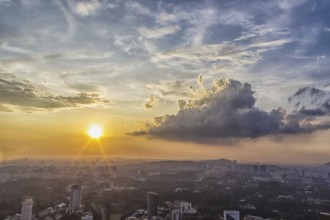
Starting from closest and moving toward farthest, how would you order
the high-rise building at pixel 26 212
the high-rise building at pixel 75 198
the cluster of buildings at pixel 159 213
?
1. the cluster of buildings at pixel 159 213
2. the high-rise building at pixel 26 212
3. the high-rise building at pixel 75 198

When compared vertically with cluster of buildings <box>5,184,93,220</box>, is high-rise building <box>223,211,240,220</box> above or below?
above

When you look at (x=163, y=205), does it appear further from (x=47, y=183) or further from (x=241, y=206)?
(x=47, y=183)

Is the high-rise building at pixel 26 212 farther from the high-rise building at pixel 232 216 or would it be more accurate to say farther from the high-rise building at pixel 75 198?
the high-rise building at pixel 232 216

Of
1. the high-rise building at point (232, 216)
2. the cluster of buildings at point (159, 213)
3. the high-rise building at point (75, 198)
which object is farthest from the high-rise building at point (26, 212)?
the high-rise building at point (232, 216)

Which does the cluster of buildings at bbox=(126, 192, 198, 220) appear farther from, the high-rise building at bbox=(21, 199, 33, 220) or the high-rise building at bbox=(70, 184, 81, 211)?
the high-rise building at bbox=(21, 199, 33, 220)

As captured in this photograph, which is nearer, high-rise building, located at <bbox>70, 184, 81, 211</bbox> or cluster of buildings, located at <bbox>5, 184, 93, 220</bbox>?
cluster of buildings, located at <bbox>5, 184, 93, 220</bbox>

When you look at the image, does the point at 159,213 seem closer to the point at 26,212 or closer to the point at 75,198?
the point at 75,198

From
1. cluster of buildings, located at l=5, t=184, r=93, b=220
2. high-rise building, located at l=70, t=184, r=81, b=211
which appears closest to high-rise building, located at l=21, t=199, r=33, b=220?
cluster of buildings, located at l=5, t=184, r=93, b=220

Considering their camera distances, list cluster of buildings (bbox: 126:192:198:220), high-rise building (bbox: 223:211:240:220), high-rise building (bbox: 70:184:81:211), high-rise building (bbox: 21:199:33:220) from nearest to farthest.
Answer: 1. high-rise building (bbox: 223:211:240:220)
2. cluster of buildings (bbox: 126:192:198:220)
3. high-rise building (bbox: 21:199:33:220)
4. high-rise building (bbox: 70:184:81:211)

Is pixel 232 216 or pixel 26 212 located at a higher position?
pixel 232 216

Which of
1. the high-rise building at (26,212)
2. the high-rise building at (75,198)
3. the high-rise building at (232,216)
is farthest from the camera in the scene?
the high-rise building at (75,198)

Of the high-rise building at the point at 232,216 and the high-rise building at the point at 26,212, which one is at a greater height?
the high-rise building at the point at 232,216

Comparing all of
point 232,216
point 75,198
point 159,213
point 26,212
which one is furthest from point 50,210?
point 232,216
